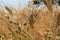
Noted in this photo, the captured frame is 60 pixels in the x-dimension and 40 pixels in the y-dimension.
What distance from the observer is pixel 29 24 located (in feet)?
9.59

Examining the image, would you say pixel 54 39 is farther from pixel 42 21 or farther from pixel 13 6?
pixel 13 6

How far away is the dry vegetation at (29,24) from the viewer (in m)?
2.88

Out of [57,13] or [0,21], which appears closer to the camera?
[57,13]

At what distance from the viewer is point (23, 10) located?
3.16 meters

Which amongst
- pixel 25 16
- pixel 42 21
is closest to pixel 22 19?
pixel 25 16

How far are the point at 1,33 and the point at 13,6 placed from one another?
1.82ft

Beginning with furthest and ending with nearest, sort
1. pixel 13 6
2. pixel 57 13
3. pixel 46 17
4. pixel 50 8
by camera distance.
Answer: pixel 46 17 < pixel 13 6 < pixel 57 13 < pixel 50 8

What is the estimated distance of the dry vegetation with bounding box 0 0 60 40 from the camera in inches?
113

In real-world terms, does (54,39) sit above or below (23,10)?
below

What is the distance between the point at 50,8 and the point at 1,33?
1.09 metres

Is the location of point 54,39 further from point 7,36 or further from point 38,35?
point 7,36

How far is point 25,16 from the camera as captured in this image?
3160 mm

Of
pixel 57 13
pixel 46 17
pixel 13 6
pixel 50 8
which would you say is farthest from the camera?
pixel 46 17

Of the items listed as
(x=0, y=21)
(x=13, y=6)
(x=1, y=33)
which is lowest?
(x=1, y=33)
